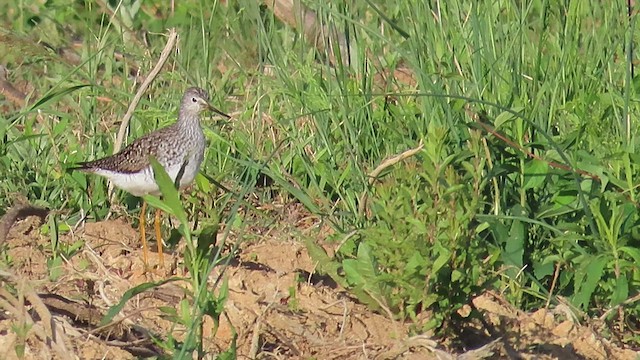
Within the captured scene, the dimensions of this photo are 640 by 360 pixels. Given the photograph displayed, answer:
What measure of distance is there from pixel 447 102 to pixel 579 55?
3.17 feet

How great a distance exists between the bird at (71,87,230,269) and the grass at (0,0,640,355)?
0.15 meters

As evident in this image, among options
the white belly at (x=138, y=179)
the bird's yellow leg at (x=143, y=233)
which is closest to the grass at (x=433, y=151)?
the white belly at (x=138, y=179)

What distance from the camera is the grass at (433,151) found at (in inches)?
179

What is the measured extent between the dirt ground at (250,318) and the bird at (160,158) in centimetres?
26

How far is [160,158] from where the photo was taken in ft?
20.2

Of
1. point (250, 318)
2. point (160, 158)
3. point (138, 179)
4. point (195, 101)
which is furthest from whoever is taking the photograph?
point (195, 101)

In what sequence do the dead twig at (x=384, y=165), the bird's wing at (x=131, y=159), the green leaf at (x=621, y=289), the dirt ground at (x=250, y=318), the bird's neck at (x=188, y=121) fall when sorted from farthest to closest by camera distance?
the bird's neck at (x=188, y=121), the bird's wing at (x=131, y=159), the green leaf at (x=621, y=289), the dead twig at (x=384, y=165), the dirt ground at (x=250, y=318)

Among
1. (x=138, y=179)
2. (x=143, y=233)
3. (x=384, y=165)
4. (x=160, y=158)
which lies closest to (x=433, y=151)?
(x=384, y=165)

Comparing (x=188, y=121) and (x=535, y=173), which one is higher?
(x=535, y=173)

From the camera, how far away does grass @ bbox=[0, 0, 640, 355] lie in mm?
4559

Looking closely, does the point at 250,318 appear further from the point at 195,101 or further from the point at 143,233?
the point at 195,101

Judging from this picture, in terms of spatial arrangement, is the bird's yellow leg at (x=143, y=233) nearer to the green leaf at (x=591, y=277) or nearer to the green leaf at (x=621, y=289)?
the green leaf at (x=591, y=277)

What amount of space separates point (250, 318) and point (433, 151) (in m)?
1.01

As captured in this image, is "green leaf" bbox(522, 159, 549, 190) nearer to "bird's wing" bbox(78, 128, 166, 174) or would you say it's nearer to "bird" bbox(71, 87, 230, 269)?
"bird" bbox(71, 87, 230, 269)
